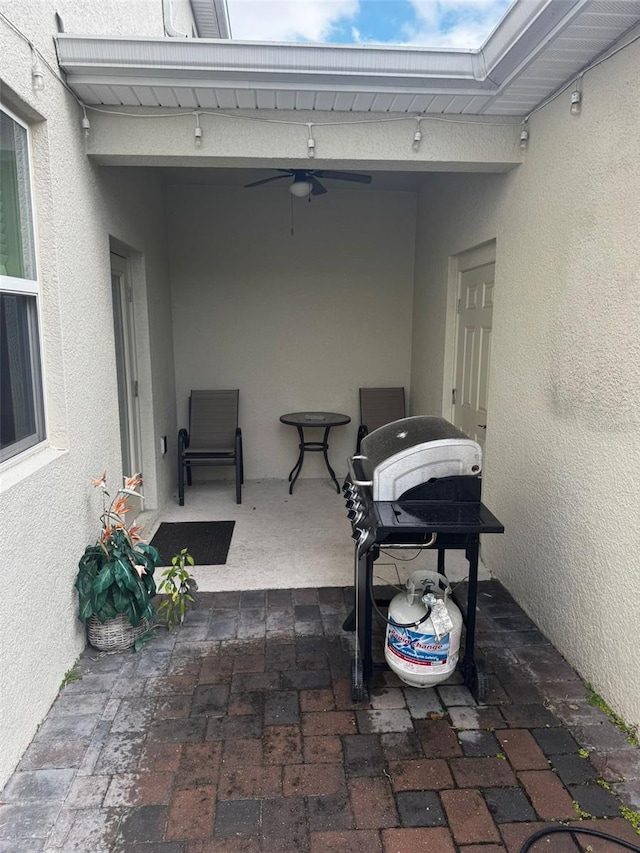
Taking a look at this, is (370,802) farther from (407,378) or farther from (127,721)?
(407,378)

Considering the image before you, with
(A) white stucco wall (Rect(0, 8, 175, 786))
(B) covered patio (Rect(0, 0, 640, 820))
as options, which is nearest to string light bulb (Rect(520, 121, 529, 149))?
(B) covered patio (Rect(0, 0, 640, 820))

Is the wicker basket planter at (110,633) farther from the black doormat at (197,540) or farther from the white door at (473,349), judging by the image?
the white door at (473,349)

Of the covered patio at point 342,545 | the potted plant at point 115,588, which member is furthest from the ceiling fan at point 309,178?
the potted plant at point 115,588

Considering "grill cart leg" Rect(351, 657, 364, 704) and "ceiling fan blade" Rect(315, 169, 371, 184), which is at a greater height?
"ceiling fan blade" Rect(315, 169, 371, 184)

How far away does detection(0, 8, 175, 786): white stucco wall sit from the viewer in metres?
1.96

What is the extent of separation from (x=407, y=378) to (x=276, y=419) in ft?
4.57

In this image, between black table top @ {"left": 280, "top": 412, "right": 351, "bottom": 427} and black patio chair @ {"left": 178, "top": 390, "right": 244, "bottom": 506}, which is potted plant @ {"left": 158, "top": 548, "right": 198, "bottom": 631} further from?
black table top @ {"left": 280, "top": 412, "right": 351, "bottom": 427}

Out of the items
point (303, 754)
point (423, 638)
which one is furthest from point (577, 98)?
point (303, 754)

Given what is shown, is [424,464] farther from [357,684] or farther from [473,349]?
[473,349]

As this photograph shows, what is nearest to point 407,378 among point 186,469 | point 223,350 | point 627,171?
point 223,350

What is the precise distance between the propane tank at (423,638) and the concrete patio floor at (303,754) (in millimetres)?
196

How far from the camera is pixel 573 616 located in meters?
2.51

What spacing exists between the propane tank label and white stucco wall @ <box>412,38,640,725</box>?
689 mm

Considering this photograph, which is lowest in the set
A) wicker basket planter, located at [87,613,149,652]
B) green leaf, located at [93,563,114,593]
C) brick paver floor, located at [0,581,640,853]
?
brick paver floor, located at [0,581,640,853]
